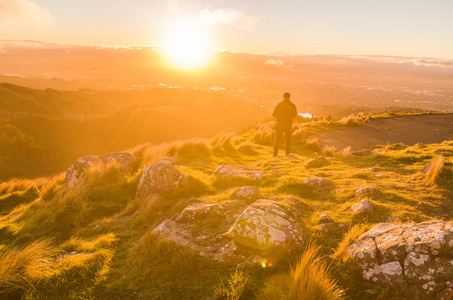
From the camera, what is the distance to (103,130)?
8131 centimetres

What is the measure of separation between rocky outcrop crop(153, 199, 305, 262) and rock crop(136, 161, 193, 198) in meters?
1.74

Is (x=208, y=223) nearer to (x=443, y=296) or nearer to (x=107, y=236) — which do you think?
(x=107, y=236)

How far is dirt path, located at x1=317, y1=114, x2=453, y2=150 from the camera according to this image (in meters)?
14.8

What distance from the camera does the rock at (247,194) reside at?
217 inches

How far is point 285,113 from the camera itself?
34.3ft

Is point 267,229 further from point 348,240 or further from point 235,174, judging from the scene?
point 235,174

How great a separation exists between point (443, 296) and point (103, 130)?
91166 mm

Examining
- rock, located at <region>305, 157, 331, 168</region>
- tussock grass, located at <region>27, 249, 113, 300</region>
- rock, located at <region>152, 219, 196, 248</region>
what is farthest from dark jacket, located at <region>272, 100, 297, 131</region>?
tussock grass, located at <region>27, 249, 113, 300</region>

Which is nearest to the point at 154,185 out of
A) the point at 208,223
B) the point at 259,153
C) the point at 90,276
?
the point at 208,223

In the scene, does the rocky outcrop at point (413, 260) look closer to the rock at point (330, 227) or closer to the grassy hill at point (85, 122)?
the rock at point (330, 227)

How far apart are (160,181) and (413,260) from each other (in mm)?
5551

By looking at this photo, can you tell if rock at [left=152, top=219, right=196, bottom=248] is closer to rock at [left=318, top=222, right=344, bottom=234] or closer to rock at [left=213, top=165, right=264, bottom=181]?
rock at [left=318, top=222, right=344, bottom=234]

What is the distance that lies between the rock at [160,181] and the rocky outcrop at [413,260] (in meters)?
4.64

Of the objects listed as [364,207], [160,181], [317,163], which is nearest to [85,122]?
[160,181]
